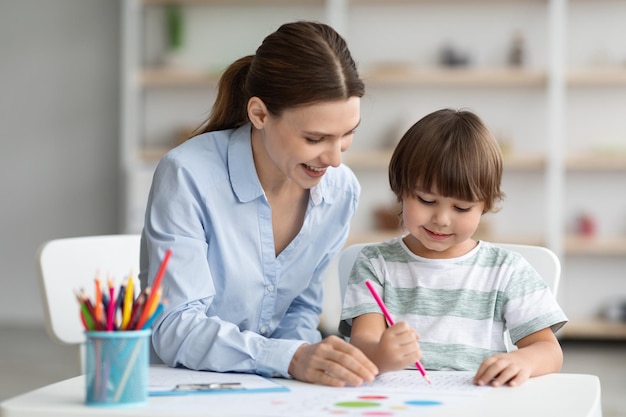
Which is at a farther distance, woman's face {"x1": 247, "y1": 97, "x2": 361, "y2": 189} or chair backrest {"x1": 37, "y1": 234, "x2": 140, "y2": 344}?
chair backrest {"x1": 37, "y1": 234, "x2": 140, "y2": 344}

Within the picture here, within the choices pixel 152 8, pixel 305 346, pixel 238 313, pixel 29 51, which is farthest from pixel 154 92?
pixel 305 346

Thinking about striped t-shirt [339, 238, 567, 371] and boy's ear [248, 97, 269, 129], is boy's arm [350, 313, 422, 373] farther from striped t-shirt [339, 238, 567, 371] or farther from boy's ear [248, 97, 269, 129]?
boy's ear [248, 97, 269, 129]

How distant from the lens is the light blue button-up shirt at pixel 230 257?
4.69 ft

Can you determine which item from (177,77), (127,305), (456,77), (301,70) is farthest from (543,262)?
(177,77)

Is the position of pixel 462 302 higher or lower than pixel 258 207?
lower

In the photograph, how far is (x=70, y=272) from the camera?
6.02 ft

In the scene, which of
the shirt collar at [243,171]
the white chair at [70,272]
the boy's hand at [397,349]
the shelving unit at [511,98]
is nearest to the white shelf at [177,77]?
the shelving unit at [511,98]

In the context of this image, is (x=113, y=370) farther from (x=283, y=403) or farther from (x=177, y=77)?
(x=177, y=77)

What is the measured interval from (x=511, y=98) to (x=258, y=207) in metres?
4.06

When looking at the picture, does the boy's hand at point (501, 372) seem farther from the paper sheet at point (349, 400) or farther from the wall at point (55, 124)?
the wall at point (55, 124)

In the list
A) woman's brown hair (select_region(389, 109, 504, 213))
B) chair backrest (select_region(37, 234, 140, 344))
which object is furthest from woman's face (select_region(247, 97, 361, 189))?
chair backrest (select_region(37, 234, 140, 344))

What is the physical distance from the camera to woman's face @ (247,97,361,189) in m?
1.59

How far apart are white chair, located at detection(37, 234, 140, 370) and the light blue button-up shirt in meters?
0.19

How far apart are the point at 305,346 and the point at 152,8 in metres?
4.80
